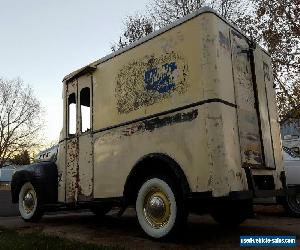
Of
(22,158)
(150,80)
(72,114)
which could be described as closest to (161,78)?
(150,80)

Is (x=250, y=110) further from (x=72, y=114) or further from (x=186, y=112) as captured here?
(x=72, y=114)

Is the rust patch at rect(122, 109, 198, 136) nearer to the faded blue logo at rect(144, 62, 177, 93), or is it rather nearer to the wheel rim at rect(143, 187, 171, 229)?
the faded blue logo at rect(144, 62, 177, 93)

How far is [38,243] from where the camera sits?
16.9ft

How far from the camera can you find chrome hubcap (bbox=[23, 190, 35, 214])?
26.2 ft

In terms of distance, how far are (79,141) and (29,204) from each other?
204 centimetres

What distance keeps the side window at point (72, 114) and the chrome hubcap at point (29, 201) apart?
1707 mm

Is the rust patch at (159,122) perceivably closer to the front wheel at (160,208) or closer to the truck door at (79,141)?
the front wheel at (160,208)

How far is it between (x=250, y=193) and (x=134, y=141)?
195 centimetres

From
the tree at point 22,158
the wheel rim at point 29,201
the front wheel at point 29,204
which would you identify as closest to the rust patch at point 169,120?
the front wheel at point 29,204

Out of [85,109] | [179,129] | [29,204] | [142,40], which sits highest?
[142,40]

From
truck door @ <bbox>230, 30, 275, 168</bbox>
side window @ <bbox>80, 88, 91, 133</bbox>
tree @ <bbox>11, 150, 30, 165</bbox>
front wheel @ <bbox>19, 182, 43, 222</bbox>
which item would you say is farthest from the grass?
tree @ <bbox>11, 150, 30, 165</bbox>

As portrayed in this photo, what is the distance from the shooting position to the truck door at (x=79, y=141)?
22.5ft

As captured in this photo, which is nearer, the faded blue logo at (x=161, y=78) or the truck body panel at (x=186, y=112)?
the truck body panel at (x=186, y=112)

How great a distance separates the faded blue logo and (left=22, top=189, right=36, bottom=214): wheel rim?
12.6 feet
